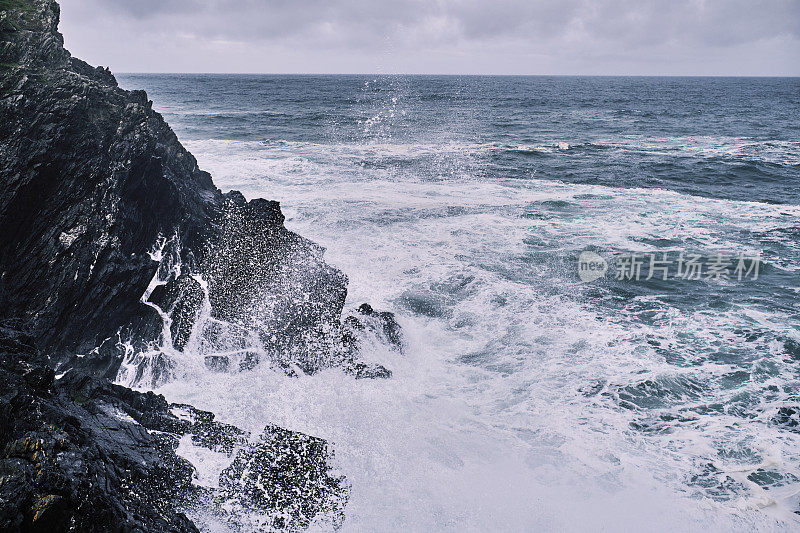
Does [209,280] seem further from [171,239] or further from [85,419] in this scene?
[85,419]

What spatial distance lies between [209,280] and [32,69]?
594cm

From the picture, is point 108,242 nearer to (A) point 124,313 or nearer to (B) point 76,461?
(A) point 124,313

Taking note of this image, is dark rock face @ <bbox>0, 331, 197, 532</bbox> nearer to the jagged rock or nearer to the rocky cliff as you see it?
the rocky cliff

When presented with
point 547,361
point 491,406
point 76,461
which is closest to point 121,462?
Result: point 76,461

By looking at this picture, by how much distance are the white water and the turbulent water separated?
0.12ft

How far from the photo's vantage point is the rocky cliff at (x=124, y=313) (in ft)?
16.9

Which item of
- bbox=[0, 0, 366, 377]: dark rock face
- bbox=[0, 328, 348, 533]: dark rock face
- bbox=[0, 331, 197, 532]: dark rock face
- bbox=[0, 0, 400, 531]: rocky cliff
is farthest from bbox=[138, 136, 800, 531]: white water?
bbox=[0, 0, 366, 377]: dark rock face

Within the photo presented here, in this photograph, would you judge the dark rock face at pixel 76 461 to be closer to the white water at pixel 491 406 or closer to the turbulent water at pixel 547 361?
the turbulent water at pixel 547 361

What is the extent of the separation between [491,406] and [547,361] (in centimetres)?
212

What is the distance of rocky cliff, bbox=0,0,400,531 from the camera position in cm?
514

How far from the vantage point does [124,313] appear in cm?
988

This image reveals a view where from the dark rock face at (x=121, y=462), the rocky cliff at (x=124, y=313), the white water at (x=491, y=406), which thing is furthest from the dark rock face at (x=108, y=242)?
the dark rock face at (x=121, y=462)

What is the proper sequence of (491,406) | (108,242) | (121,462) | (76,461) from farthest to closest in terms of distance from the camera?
(108,242) < (491,406) < (121,462) < (76,461)

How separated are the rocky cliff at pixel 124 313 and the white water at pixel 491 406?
64 cm
